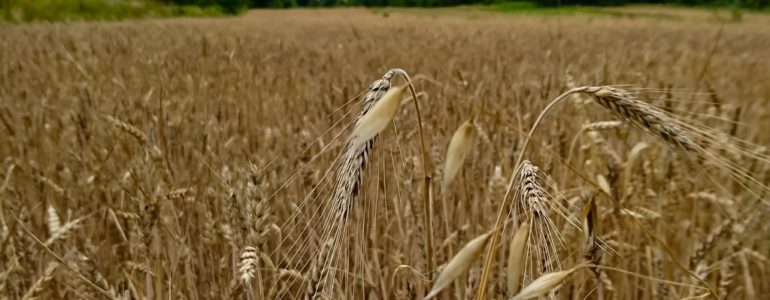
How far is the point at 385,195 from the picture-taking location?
3.07 feet

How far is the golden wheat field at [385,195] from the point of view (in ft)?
1.70

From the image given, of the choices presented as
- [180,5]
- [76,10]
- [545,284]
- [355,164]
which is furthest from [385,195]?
[180,5]

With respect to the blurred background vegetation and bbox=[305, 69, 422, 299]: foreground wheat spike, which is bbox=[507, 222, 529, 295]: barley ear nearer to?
bbox=[305, 69, 422, 299]: foreground wheat spike

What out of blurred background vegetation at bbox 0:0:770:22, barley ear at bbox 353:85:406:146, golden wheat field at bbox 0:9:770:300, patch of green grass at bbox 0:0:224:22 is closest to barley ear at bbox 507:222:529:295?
golden wheat field at bbox 0:9:770:300

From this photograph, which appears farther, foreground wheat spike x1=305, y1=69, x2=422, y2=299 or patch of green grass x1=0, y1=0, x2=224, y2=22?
patch of green grass x1=0, y1=0, x2=224, y2=22

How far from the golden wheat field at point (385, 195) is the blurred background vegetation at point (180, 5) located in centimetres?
94

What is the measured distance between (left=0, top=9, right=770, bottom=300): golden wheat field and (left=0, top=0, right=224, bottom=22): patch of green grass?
14574mm

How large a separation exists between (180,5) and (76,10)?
587 inches

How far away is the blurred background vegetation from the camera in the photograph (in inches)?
656

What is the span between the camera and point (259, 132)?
1.88 m

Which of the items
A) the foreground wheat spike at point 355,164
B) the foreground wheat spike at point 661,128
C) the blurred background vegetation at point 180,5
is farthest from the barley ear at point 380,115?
the blurred background vegetation at point 180,5

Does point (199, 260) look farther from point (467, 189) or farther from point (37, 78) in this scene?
point (37, 78)

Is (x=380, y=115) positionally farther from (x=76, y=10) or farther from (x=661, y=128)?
(x=76, y=10)

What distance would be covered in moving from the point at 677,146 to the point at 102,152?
4.69 ft
